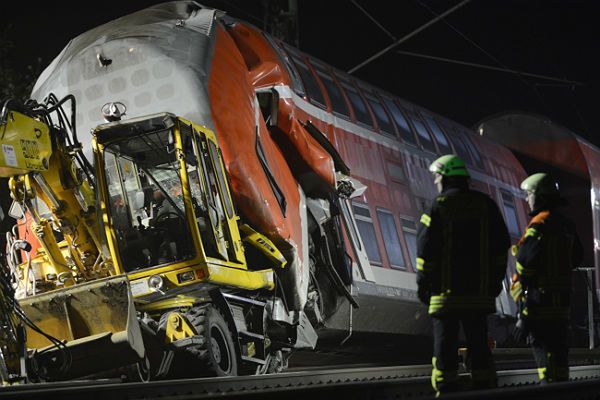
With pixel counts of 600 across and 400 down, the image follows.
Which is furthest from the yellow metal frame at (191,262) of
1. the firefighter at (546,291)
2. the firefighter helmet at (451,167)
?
the firefighter helmet at (451,167)

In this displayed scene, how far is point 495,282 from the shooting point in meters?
7.77

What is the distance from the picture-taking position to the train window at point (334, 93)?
51.0ft

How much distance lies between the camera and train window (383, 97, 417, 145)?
17828 millimetres

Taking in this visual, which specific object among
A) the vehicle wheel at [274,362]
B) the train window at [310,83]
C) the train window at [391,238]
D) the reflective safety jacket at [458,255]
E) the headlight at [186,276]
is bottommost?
the vehicle wheel at [274,362]

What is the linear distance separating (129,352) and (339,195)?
193 inches

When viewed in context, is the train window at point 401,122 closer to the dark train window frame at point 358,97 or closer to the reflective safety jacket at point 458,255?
the dark train window frame at point 358,97

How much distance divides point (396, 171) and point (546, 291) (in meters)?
8.52

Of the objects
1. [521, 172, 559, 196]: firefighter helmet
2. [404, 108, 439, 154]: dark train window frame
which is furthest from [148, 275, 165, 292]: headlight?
[404, 108, 439, 154]: dark train window frame

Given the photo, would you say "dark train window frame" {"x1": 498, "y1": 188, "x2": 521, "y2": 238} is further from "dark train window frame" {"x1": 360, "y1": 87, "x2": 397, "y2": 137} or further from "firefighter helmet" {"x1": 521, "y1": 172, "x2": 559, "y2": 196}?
"firefighter helmet" {"x1": 521, "y1": 172, "x2": 559, "y2": 196}

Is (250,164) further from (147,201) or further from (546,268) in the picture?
(546,268)

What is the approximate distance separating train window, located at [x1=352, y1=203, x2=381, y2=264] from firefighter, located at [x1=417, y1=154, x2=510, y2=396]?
732 cm

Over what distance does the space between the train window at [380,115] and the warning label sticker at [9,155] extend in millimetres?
7218

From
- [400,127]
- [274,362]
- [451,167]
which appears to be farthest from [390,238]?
[451,167]

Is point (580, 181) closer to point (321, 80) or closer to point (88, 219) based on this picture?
point (321, 80)
